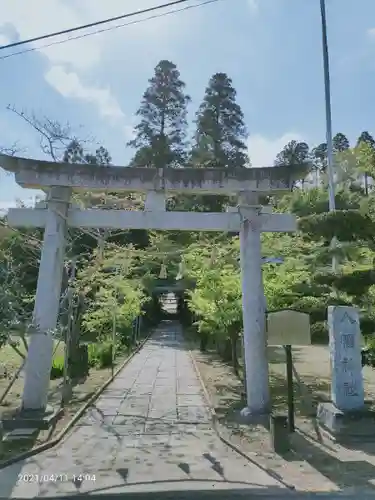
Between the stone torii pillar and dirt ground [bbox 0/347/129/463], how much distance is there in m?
0.76

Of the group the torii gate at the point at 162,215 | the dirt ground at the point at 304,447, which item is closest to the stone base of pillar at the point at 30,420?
the torii gate at the point at 162,215

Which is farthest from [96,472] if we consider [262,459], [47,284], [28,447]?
[47,284]

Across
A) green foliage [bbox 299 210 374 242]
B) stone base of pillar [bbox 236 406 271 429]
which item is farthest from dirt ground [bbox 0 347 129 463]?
green foliage [bbox 299 210 374 242]

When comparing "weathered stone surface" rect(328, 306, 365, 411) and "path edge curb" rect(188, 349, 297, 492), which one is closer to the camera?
"path edge curb" rect(188, 349, 297, 492)

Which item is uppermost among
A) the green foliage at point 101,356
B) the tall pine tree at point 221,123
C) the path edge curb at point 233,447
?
the tall pine tree at point 221,123

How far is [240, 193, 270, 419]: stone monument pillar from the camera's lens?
8.48 m

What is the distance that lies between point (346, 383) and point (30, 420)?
543 cm

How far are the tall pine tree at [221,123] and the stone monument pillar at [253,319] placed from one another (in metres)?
25.7

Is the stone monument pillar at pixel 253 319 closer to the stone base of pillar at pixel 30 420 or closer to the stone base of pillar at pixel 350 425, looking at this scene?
the stone base of pillar at pixel 350 425

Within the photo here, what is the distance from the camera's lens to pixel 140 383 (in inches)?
535

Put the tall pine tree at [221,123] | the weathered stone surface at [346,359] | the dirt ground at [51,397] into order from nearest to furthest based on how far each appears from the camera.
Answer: the dirt ground at [51,397] < the weathered stone surface at [346,359] < the tall pine tree at [221,123]

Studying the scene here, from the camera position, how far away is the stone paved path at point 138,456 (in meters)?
5.32

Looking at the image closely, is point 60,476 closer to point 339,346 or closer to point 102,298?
point 339,346

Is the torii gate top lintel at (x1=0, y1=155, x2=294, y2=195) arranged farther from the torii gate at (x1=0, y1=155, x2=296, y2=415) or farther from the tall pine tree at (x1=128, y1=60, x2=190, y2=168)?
the tall pine tree at (x1=128, y1=60, x2=190, y2=168)
